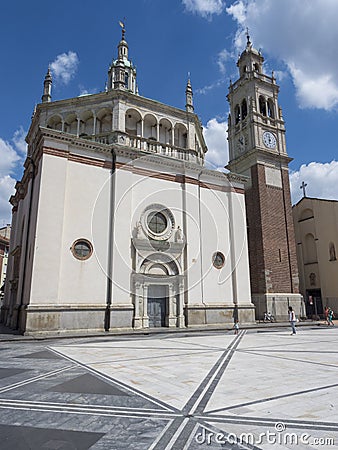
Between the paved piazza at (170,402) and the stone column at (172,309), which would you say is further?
the stone column at (172,309)

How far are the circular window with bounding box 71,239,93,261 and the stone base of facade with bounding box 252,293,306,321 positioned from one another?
1394cm

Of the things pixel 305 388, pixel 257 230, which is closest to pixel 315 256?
pixel 257 230

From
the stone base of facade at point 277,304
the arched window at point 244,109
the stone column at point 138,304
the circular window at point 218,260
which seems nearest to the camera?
the stone column at point 138,304

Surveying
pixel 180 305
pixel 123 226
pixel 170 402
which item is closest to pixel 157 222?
pixel 123 226

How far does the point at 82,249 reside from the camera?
17.5m

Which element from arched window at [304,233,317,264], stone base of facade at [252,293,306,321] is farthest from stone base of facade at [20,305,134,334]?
arched window at [304,233,317,264]

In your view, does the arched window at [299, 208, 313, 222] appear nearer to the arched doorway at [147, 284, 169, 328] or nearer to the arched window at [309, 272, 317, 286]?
the arched window at [309, 272, 317, 286]

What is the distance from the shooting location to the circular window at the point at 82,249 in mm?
17266

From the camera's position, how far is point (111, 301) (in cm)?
1741

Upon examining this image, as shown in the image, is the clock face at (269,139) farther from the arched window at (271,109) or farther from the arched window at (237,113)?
the arched window at (237,113)

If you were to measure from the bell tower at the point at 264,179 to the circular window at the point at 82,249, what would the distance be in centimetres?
1374

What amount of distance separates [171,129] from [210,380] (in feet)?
69.4

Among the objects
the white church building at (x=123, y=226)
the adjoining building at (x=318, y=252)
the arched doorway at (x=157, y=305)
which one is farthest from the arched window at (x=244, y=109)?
the arched doorway at (x=157, y=305)

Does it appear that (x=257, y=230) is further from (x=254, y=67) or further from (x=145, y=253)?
(x=254, y=67)
